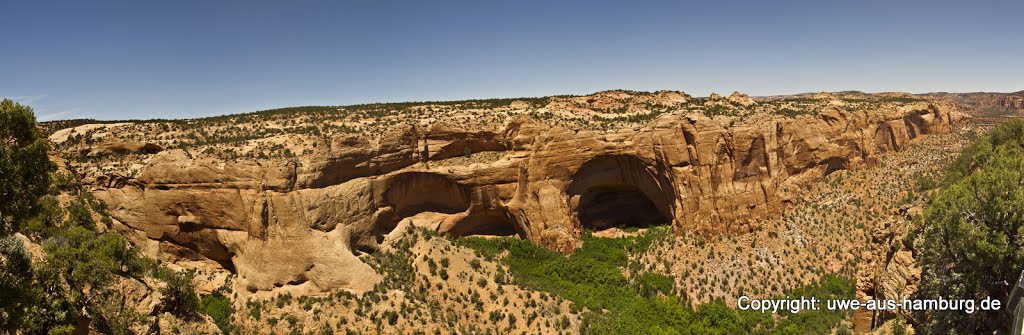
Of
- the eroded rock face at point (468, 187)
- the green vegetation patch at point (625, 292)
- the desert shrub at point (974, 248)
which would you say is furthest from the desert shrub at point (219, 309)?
the desert shrub at point (974, 248)

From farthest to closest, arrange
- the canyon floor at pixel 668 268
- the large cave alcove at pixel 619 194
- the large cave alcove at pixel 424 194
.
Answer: the large cave alcove at pixel 619 194 → the large cave alcove at pixel 424 194 → the canyon floor at pixel 668 268

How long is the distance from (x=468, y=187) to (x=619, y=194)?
1363 centimetres

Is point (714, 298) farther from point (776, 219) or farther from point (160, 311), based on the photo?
point (160, 311)

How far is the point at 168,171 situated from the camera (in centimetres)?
2598

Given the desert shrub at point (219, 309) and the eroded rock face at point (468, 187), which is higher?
the eroded rock face at point (468, 187)

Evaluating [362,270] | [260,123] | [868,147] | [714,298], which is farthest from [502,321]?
[868,147]

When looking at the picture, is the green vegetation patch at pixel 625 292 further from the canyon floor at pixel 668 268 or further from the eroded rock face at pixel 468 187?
the eroded rock face at pixel 468 187

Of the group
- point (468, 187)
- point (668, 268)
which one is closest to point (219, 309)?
point (468, 187)

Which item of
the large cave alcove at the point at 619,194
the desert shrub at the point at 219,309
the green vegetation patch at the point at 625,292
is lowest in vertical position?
the green vegetation patch at the point at 625,292

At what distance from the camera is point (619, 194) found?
3966cm

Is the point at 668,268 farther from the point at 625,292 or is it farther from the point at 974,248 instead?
the point at 974,248

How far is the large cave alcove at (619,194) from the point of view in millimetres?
35594

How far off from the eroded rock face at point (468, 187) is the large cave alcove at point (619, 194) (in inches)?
4.2

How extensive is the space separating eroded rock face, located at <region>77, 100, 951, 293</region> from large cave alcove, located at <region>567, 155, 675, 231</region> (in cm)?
11
